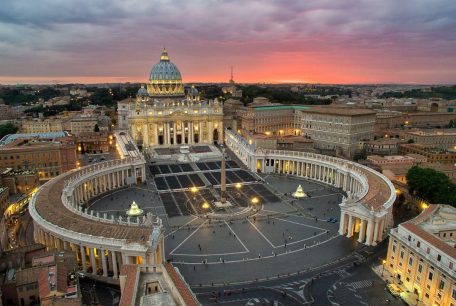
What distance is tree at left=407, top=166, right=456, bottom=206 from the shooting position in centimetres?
6044

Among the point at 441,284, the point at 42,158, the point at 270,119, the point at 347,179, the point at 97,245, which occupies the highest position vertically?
the point at 270,119

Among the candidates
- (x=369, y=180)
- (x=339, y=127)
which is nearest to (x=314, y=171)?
(x=369, y=180)

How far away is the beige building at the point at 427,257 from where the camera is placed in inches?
1431

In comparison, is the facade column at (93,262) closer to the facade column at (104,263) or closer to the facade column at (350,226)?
the facade column at (104,263)

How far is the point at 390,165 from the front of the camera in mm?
77875

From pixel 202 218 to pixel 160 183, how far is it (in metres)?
22.9

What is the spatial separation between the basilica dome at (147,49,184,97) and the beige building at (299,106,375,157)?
53347 mm

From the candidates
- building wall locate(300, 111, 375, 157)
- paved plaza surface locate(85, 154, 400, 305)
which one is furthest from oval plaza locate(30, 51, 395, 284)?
building wall locate(300, 111, 375, 157)

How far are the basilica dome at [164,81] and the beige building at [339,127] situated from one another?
5335 centimetres

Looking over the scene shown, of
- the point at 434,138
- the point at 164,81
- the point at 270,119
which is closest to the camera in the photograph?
the point at 434,138

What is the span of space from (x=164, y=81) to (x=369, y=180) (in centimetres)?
9634

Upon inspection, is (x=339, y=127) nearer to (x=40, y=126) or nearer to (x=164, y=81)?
(x=164, y=81)

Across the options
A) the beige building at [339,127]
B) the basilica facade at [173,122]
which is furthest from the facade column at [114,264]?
the beige building at [339,127]

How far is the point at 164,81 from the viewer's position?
142 meters
